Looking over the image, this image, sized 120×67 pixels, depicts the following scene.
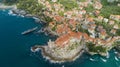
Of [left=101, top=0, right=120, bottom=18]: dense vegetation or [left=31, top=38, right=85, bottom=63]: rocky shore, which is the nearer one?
[left=31, top=38, right=85, bottom=63]: rocky shore

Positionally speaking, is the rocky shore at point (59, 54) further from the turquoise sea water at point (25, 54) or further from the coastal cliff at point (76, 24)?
the turquoise sea water at point (25, 54)

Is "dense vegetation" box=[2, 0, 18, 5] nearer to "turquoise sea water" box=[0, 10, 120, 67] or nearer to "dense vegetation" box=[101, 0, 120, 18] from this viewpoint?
"turquoise sea water" box=[0, 10, 120, 67]

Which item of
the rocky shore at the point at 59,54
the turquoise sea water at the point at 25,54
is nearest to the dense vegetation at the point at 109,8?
the turquoise sea water at the point at 25,54

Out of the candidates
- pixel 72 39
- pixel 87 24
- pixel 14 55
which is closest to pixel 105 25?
pixel 87 24

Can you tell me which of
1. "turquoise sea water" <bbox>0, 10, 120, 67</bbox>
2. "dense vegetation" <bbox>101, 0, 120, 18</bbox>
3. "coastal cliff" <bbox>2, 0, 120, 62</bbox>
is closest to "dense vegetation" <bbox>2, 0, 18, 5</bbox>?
"coastal cliff" <bbox>2, 0, 120, 62</bbox>

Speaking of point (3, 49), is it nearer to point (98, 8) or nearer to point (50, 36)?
point (50, 36)

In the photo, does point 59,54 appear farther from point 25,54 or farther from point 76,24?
point 76,24
